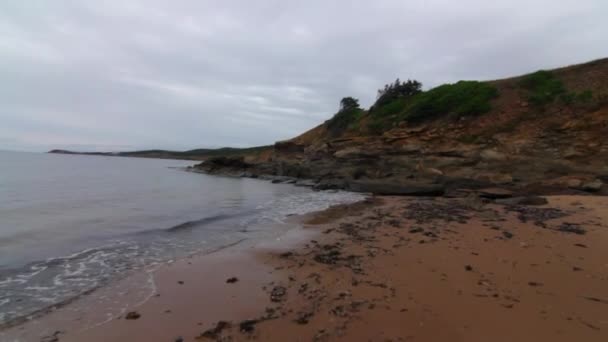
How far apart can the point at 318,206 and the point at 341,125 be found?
29.3m

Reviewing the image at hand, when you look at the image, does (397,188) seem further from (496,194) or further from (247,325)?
(247,325)

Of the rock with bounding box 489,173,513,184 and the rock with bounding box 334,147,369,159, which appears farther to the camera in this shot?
the rock with bounding box 334,147,369,159

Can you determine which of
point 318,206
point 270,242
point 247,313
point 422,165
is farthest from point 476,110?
point 247,313

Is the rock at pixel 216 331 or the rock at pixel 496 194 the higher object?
the rock at pixel 496 194

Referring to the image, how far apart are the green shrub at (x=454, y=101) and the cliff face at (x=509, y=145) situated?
390 millimetres

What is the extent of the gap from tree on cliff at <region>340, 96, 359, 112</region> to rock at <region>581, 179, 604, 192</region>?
108 feet

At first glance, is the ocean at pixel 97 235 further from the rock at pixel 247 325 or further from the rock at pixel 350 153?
the rock at pixel 350 153

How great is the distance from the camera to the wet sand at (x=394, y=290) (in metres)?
3.40

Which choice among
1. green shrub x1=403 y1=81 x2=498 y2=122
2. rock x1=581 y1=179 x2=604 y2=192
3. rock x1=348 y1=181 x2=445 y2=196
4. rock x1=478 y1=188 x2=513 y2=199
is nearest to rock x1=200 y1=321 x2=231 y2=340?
rock x1=478 y1=188 x2=513 y2=199

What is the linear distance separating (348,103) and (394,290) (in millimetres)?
42957

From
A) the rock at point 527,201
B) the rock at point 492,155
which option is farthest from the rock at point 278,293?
the rock at point 492,155

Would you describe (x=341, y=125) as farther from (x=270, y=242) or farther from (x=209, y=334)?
(x=209, y=334)

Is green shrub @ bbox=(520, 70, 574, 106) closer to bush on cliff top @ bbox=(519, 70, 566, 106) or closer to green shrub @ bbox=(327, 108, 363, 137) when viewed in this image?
bush on cliff top @ bbox=(519, 70, 566, 106)

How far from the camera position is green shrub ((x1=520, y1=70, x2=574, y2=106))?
20234 millimetres
